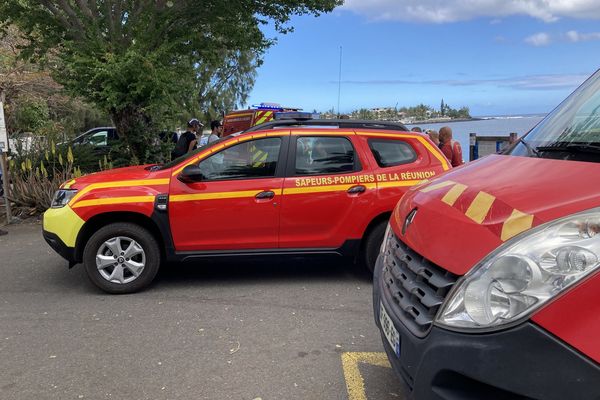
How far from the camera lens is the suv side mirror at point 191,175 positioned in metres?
4.99

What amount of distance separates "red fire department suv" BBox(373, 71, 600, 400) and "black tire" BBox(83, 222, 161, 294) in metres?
3.16

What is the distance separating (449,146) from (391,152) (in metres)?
4.31

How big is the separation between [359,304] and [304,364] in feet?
4.40

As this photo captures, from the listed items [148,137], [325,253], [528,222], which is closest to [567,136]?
[528,222]

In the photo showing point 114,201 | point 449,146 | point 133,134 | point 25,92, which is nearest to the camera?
point 114,201

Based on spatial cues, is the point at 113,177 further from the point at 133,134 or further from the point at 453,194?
the point at 133,134

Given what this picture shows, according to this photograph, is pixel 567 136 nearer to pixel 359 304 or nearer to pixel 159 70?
pixel 359 304

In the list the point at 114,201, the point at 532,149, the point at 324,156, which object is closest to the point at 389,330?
the point at 532,149

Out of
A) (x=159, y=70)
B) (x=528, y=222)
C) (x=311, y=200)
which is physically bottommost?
(x=311, y=200)

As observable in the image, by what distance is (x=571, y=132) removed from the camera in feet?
8.24

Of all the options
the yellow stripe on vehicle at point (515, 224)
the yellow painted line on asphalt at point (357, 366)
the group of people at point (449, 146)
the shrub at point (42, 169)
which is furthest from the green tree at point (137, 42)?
the yellow stripe on vehicle at point (515, 224)

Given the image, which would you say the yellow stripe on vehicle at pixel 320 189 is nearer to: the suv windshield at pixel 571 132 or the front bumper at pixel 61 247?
the front bumper at pixel 61 247

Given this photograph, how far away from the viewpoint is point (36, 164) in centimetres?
1002

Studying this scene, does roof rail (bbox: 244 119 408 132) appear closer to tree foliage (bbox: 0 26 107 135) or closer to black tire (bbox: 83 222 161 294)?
black tire (bbox: 83 222 161 294)
